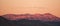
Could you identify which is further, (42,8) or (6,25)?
(42,8)

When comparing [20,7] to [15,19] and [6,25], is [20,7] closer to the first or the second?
[15,19]

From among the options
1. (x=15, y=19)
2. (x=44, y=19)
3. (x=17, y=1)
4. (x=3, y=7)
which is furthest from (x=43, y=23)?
(x=3, y=7)

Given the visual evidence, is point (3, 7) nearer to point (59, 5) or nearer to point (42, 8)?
point (42, 8)

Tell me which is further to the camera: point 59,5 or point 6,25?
point 59,5

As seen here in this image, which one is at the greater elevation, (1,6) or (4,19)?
(1,6)

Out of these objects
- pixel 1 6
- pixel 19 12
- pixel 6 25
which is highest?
pixel 1 6

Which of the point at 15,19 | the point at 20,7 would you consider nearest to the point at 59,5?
the point at 20,7

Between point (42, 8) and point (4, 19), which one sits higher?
point (42, 8)

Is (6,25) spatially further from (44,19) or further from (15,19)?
(44,19)
